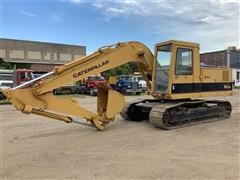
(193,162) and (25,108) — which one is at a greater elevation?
(25,108)

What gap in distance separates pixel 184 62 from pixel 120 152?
428 centimetres

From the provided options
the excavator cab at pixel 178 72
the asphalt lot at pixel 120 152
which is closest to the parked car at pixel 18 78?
the asphalt lot at pixel 120 152

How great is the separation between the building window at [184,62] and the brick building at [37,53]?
161 feet

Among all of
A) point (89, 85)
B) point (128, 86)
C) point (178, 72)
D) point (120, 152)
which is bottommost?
point (120, 152)

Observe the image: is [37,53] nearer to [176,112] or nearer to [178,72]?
[178,72]

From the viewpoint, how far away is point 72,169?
5.80 m

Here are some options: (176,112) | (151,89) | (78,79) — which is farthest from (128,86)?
(78,79)

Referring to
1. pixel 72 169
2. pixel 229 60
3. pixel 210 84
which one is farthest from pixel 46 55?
pixel 72 169

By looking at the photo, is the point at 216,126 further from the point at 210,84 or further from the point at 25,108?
the point at 25,108

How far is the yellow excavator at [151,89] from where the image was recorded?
314 inches

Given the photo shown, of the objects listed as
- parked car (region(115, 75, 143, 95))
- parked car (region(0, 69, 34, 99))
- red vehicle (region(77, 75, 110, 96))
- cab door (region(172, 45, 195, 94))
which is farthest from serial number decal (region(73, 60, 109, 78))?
parked car (region(115, 75, 143, 95))

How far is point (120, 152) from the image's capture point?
6859 millimetres

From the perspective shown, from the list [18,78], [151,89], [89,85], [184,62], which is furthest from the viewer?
[89,85]

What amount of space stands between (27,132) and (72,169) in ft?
12.4
